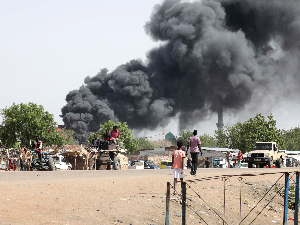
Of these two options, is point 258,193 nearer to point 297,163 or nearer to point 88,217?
point 88,217

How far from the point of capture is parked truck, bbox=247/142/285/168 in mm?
35250

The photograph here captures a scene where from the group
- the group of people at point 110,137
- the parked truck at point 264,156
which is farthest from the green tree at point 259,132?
the group of people at point 110,137

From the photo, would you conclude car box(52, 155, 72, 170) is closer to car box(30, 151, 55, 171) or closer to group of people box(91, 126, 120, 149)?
car box(30, 151, 55, 171)

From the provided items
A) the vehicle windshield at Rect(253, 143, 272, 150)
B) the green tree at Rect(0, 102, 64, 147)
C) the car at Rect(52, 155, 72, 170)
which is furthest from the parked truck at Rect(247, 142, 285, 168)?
the green tree at Rect(0, 102, 64, 147)

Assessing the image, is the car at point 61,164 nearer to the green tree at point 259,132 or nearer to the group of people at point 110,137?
the group of people at point 110,137

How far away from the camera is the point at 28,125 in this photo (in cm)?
5412

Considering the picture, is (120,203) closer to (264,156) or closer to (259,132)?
(264,156)

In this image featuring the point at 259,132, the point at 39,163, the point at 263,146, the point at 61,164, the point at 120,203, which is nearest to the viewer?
the point at 120,203

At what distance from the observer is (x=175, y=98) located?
361 feet

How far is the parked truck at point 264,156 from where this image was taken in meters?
35.2

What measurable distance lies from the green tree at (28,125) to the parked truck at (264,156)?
88.0 ft

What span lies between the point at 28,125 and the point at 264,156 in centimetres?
3148

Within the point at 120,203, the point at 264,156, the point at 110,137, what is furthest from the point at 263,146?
the point at 120,203

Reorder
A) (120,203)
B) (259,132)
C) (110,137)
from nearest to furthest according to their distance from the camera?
(120,203) → (110,137) → (259,132)
